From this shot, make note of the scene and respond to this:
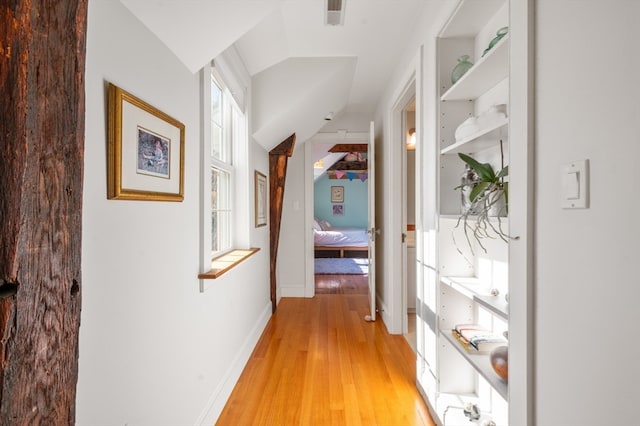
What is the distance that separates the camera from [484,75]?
138 centimetres

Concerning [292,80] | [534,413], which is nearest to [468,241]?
[534,413]

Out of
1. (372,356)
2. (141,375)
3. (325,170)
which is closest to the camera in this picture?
(141,375)

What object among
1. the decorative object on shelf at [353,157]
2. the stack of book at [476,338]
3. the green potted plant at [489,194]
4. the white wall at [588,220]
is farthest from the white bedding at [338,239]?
the white wall at [588,220]

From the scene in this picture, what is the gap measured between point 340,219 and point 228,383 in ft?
25.4

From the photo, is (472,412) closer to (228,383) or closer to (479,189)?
(479,189)

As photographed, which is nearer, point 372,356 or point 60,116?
point 60,116

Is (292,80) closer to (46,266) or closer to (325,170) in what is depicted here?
(46,266)

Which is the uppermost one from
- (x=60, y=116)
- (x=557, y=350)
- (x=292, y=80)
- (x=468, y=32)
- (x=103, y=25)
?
(x=292, y=80)

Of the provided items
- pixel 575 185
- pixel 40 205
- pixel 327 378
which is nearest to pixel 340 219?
pixel 327 378

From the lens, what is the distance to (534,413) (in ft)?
3.14

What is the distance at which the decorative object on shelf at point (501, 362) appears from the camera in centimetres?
115

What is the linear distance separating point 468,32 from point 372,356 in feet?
7.30

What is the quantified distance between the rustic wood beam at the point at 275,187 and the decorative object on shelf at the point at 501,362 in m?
2.61

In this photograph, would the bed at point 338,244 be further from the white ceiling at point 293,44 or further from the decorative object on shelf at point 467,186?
the decorative object on shelf at point 467,186
